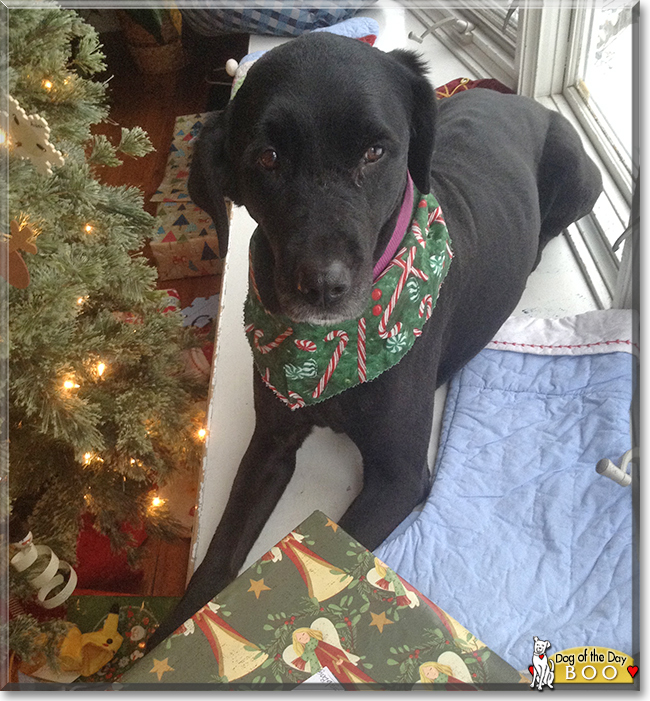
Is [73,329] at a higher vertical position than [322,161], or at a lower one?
lower

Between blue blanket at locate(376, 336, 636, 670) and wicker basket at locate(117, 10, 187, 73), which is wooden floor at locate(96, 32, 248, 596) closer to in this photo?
wicker basket at locate(117, 10, 187, 73)

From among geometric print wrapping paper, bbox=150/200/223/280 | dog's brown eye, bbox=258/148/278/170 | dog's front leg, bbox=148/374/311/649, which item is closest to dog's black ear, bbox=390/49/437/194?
dog's brown eye, bbox=258/148/278/170

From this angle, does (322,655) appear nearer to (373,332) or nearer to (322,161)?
(373,332)

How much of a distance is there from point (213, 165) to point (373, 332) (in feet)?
1.26

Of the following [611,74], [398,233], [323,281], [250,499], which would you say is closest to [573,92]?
[611,74]

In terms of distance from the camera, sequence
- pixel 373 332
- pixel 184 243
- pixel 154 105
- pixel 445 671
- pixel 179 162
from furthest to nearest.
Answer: pixel 154 105, pixel 179 162, pixel 184 243, pixel 373 332, pixel 445 671

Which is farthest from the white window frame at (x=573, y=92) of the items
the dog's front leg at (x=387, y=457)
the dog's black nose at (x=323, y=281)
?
the dog's black nose at (x=323, y=281)

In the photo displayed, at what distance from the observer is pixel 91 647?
143 cm

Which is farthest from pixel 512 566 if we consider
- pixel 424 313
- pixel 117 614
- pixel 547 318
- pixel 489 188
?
pixel 117 614

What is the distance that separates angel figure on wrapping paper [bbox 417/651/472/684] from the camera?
779mm

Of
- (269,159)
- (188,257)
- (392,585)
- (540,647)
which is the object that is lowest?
(188,257)

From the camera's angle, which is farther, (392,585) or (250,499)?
(250,499)

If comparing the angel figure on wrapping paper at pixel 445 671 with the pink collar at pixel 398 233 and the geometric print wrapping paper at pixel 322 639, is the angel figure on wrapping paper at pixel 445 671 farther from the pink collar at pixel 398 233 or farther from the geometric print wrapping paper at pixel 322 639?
the pink collar at pixel 398 233

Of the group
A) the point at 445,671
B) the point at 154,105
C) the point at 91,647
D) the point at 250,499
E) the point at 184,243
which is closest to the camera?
the point at 445,671
